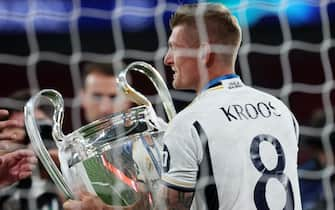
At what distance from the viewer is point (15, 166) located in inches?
54.4

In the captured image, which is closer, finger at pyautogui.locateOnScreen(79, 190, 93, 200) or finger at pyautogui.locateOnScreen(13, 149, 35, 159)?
finger at pyautogui.locateOnScreen(79, 190, 93, 200)

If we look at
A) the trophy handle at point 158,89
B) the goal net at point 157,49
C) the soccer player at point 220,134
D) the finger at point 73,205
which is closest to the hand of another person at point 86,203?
the finger at point 73,205

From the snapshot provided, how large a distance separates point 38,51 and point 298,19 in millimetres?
793

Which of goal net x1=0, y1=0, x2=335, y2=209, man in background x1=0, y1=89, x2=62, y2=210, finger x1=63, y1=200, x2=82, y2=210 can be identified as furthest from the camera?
goal net x1=0, y1=0, x2=335, y2=209

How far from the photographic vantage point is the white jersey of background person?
127cm

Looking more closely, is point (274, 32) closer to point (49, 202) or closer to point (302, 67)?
point (302, 67)

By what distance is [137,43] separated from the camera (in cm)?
219

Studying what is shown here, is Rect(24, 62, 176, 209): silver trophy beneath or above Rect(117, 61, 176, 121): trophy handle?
beneath

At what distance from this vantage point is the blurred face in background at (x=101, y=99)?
1.58 meters

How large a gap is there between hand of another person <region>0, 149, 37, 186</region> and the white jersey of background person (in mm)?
256

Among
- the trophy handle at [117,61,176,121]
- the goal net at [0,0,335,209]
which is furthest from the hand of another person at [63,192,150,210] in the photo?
the goal net at [0,0,335,209]

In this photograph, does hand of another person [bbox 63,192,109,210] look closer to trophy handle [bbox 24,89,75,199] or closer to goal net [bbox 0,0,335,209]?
trophy handle [bbox 24,89,75,199]

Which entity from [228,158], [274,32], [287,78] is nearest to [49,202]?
[228,158]

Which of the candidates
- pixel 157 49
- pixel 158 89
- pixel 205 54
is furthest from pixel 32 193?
pixel 157 49
